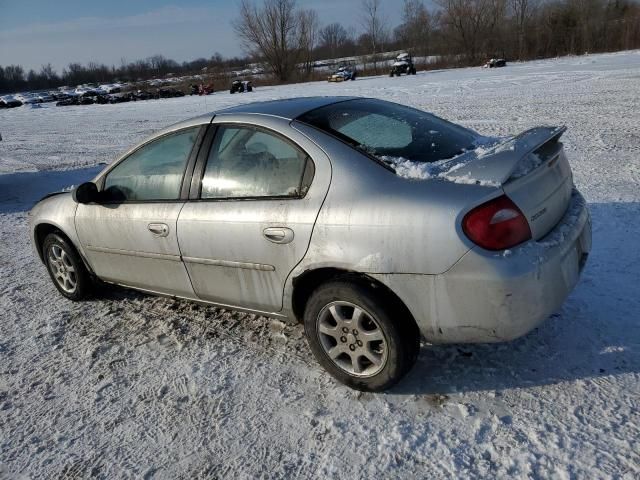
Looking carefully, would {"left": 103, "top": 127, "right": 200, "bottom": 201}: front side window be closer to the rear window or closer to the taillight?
the rear window

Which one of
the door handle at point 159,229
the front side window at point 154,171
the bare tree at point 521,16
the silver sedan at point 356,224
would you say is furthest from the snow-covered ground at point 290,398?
the bare tree at point 521,16

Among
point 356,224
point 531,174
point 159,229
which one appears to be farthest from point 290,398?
point 531,174

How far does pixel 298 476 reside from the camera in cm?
233

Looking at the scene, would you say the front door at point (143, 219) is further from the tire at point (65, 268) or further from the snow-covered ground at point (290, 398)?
the snow-covered ground at point (290, 398)

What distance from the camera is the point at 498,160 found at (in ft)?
8.44

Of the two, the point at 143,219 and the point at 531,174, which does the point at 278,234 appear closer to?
the point at 143,219

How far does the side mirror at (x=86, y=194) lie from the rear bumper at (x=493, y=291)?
8.01 ft

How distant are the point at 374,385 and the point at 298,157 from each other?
1.32 m

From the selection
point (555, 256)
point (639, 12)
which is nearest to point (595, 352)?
point (555, 256)

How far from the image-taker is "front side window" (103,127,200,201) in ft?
11.3

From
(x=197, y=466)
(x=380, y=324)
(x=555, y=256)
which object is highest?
(x=555, y=256)

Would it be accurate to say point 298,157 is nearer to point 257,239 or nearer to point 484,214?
point 257,239

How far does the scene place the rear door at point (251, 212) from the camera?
2.81 meters

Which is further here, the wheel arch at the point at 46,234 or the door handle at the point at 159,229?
the wheel arch at the point at 46,234
